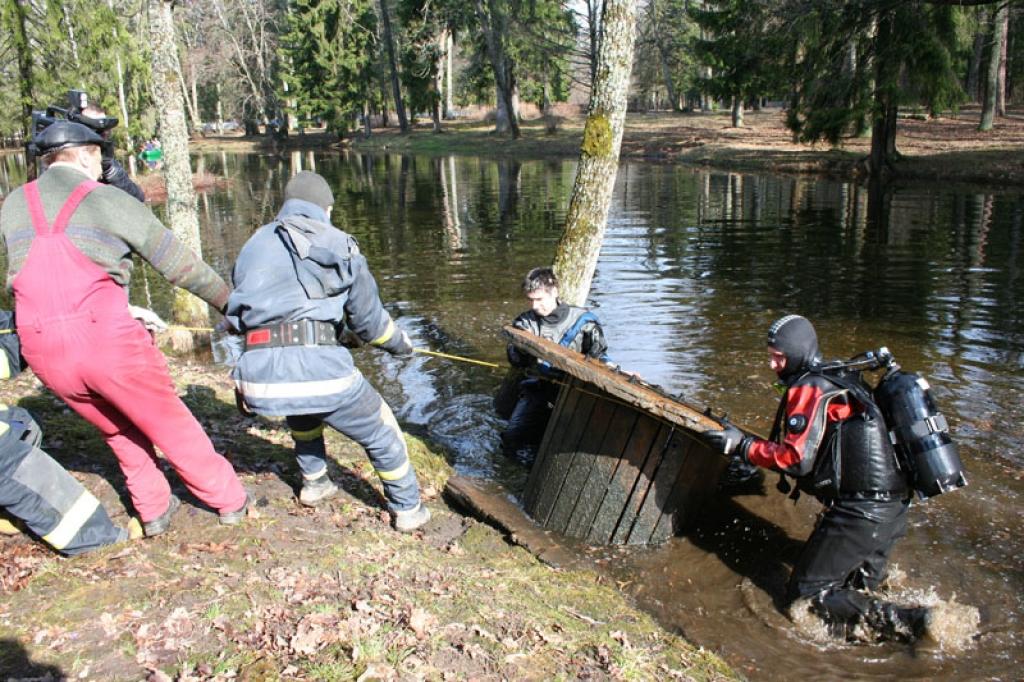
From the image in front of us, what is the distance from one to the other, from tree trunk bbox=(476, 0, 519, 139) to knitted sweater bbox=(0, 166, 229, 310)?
48.7 meters

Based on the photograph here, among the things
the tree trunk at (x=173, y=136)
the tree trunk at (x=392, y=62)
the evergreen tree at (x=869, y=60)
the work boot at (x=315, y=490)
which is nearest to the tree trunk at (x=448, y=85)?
the tree trunk at (x=392, y=62)

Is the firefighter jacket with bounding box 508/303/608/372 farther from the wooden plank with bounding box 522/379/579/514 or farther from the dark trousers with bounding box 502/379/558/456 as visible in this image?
the wooden plank with bounding box 522/379/579/514

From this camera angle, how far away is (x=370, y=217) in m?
23.6

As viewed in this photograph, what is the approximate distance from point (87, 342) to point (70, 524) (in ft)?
3.65

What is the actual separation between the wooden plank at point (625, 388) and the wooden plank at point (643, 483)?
0.81 feet

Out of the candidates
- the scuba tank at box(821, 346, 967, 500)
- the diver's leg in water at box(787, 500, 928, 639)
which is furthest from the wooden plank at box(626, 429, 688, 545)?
the scuba tank at box(821, 346, 967, 500)

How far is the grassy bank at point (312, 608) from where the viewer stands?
3436 mm

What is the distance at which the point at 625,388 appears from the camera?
15.4ft

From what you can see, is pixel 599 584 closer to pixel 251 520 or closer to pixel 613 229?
pixel 251 520

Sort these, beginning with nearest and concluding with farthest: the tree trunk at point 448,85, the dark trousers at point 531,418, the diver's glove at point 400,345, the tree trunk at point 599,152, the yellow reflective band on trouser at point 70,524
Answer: the yellow reflective band on trouser at point 70,524, the diver's glove at point 400,345, the dark trousers at point 531,418, the tree trunk at point 599,152, the tree trunk at point 448,85

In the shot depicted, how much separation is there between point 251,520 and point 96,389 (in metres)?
1.36

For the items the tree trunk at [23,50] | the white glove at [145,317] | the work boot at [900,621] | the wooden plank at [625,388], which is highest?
the tree trunk at [23,50]

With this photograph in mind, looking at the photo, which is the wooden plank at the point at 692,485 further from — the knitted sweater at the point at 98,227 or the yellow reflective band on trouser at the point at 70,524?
the yellow reflective band on trouser at the point at 70,524

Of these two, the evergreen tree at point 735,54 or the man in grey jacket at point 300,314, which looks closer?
the man in grey jacket at point 300,314
